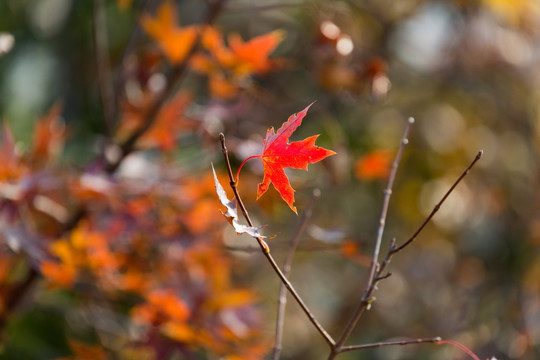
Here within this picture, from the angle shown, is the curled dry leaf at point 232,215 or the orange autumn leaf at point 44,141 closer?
the curled dry leaf at point 232,215

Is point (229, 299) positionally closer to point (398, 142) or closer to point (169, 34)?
point (169, 34)

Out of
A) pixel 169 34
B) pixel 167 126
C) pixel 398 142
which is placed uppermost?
pixel 169 34

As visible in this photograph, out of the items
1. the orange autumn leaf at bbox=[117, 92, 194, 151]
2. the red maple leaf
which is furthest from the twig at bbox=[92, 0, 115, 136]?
the red maple leaf

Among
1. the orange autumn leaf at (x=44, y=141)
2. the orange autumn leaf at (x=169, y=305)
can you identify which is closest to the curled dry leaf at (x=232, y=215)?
the orange autumn leaf at (x=169, y=305)

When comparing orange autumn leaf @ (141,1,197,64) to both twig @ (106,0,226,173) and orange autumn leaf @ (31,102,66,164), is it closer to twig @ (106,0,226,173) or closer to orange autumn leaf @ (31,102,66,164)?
twig @ (106,0,226,173)

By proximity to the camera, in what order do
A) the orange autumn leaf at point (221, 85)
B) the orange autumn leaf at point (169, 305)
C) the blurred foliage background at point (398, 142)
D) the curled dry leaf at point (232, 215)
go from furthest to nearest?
the blurred foliage background at point (398, 142) → the orange autumn leaf at point (221, 85) → the orange autumn leaf at point (169, 305) → the curled dry leaf at point (232, 215)

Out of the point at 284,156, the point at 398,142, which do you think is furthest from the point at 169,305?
the point at 398,142

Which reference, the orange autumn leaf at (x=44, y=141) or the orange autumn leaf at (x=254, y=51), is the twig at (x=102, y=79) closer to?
the orange autumn leaf at (x=44, y=141)

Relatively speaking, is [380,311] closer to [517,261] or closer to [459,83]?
[517,261]
